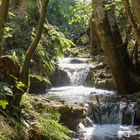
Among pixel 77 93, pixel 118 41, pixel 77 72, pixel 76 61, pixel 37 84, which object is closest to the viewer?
pixel 118 41

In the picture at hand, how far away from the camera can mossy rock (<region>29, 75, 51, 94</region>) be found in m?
13.4

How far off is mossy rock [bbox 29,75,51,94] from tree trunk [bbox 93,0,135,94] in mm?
2671

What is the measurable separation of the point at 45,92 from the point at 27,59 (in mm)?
7695

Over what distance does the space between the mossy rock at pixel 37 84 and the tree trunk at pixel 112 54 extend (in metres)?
2.67

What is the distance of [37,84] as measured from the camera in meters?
13.7

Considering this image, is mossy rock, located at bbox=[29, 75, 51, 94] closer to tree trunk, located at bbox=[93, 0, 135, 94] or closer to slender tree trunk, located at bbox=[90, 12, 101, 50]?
tree trunk, located at bbox=[93, 0, 135, 94]

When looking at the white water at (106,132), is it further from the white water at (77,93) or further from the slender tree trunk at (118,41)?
the slender tree trunk at (118,41)

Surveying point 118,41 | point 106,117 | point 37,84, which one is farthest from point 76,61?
point 106,117

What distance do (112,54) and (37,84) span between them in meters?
3.05

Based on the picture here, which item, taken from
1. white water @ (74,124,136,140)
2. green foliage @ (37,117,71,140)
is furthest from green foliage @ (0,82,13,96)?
white water @ (74,124,136,140)

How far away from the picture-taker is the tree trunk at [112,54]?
11680mm

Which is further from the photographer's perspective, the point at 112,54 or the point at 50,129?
the point at 112,54

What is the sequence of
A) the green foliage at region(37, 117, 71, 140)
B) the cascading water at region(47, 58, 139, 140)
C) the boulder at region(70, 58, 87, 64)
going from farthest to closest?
the boulder at region(70, 58, 87, 64) → the cascading water at region(47, 58, 139, 140) → the green foliage at region(37, 117, 71, 140)

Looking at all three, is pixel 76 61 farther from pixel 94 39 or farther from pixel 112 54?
pixel 112 54
